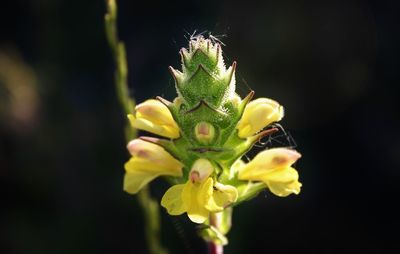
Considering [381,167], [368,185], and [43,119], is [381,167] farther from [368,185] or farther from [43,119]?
[43,119]

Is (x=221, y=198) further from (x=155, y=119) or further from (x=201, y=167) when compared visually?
(x=155, y=119)

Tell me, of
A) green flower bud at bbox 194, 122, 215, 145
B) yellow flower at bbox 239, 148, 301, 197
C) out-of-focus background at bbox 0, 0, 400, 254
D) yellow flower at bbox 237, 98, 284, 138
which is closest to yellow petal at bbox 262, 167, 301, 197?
yellow flower at bbox 239, 148, 301, 197

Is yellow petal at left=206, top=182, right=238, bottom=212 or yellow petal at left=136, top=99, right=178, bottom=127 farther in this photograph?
yellow petal at left=136, top=99, right=178, bottom=127

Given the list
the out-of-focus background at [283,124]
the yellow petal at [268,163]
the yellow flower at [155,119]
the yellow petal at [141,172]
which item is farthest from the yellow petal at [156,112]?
the out-of-focus background at [283,124]

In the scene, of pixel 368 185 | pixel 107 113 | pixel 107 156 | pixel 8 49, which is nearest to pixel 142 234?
pixel 107 156

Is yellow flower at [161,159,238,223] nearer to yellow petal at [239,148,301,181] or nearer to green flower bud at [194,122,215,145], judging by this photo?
green flower bud at [194,122,215,145]

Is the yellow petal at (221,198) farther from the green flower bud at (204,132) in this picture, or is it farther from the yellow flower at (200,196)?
the green flower bud at (204,132)
